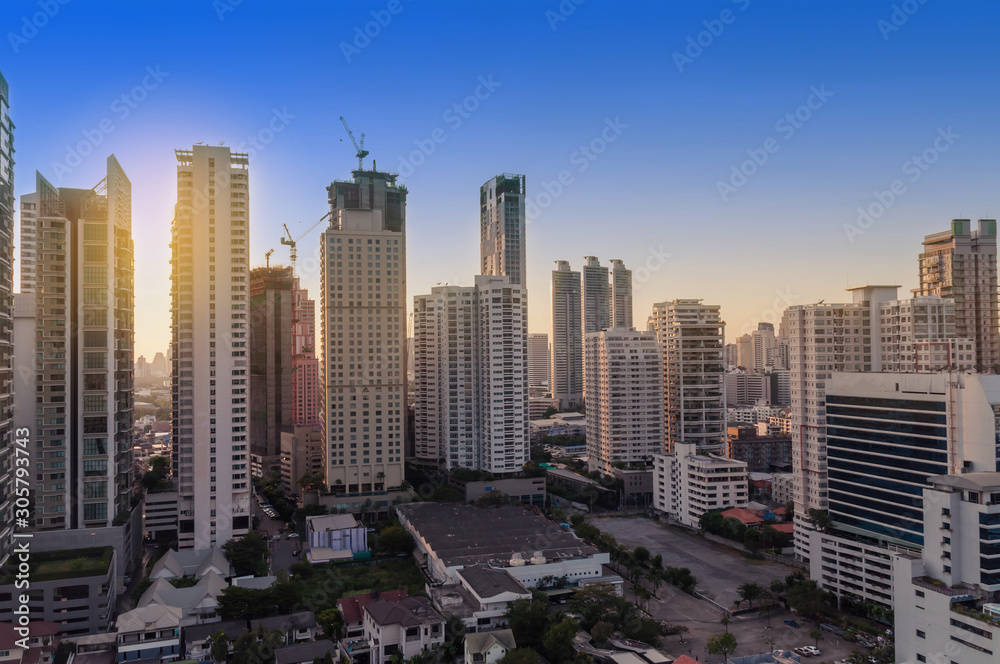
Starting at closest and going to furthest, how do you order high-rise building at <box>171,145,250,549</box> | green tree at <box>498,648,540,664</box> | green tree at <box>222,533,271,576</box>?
green tree at <box>498,648,540,664</box> < green tree at <box>222,533,271,576</box> < high-rise building at <box>171,145,250,549</box>

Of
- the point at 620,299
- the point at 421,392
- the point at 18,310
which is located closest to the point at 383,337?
the point at 421,392

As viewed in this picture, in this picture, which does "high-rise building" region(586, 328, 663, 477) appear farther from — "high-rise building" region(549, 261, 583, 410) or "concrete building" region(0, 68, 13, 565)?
"high-rise building" region(549, 261, 583, 410)

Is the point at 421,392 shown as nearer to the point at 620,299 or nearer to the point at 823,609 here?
the point at 823,609

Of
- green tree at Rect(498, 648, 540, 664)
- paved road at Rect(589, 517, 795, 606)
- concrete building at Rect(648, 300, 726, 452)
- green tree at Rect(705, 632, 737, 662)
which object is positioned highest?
concrete building at Rect(648, 300, 726, 452)

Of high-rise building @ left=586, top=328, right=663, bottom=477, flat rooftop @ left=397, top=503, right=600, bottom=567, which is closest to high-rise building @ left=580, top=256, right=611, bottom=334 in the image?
high-rise building @ left=586, top=328, right=663, bottom=477

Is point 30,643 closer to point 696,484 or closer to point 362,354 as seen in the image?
point 362,354

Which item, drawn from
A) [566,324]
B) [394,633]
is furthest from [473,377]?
[566,324]
